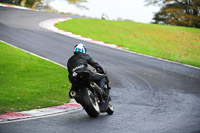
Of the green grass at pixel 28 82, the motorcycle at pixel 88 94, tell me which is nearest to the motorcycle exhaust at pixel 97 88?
the motorcycle at pixel 88 94

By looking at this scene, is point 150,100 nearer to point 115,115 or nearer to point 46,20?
point 115,115

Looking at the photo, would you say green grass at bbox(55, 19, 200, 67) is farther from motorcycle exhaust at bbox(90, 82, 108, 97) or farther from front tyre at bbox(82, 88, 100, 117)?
front tyre at bbox(82, 88, 100, 117)

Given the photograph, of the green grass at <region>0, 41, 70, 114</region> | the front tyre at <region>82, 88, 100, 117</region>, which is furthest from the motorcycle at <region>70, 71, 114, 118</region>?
the green grass at <region>0, 41, 70, 114</region>

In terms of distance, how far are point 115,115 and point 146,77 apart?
273 inches

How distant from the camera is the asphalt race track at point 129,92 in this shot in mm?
6848

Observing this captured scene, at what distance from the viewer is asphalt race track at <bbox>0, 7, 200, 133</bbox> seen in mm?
6848

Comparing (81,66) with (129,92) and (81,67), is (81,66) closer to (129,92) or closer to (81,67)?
(81,67)

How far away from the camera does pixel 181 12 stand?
Answer: 48.4 meters

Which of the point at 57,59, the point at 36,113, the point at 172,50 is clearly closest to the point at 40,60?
the point at 57,59

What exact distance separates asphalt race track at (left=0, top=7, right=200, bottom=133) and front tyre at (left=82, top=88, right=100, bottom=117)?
20 centimetres

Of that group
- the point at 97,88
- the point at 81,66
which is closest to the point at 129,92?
the point at 97,88

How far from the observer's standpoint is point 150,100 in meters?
10.9

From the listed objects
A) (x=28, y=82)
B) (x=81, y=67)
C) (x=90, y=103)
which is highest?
(x=81, y=67)

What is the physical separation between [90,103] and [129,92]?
4.76 m
